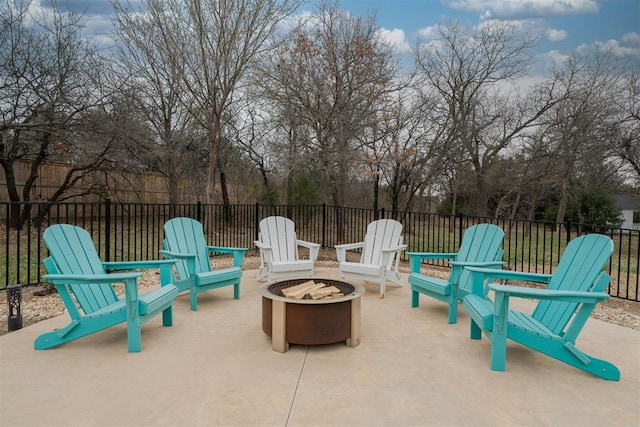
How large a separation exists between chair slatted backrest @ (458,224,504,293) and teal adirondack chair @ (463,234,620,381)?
902 mm

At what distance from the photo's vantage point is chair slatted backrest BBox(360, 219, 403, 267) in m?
5.81

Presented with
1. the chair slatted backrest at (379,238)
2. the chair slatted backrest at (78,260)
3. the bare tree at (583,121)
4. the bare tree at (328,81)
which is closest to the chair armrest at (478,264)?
the chair slatted backrest at (379,238)

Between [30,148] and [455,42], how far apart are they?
1398 cm

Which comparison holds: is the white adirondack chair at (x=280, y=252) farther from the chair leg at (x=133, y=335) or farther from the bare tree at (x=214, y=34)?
the bare tree at (x=214, y=34)

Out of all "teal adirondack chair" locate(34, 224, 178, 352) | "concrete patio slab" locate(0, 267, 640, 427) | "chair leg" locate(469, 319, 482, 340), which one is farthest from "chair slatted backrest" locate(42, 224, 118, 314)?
"chair leg" locate(469, 319, 482, 340)

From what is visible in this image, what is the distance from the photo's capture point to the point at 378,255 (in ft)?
19.2

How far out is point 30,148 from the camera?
10852 mm

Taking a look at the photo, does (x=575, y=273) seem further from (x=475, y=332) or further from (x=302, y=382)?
(x=302, y=382)

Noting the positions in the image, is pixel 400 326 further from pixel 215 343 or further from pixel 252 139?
pixel 252 139

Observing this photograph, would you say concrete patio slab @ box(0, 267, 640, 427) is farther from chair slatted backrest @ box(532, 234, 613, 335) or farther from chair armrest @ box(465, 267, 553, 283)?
chair armrest @ box(465, 267, 553, 283)

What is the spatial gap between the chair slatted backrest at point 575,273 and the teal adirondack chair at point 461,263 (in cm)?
79

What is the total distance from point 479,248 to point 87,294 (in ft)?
12.5

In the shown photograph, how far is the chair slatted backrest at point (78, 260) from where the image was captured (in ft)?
10.8

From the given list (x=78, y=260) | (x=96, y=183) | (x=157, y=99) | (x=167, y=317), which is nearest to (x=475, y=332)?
(x=167, y=317)
